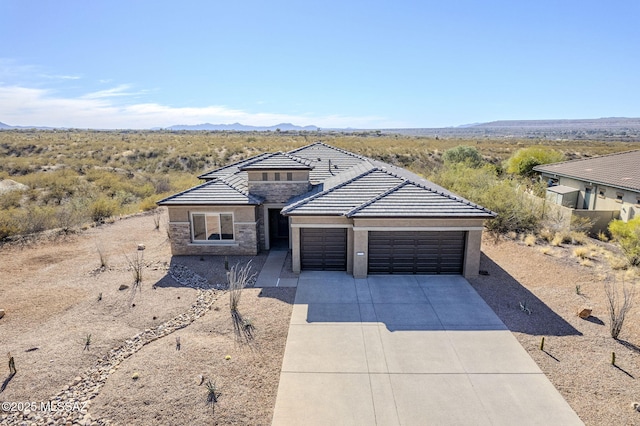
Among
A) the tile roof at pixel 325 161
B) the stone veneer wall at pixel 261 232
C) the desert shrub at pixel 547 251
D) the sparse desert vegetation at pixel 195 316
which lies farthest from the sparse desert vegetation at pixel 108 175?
the stone veneer wall at pixel 261 232

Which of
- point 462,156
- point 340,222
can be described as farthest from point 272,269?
point 462,156

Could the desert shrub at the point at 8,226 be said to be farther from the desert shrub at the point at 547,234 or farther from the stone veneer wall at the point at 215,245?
the desert shrub at the point at 547,234

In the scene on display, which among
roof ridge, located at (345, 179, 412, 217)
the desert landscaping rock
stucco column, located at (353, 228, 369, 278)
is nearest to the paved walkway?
stucco column, located at (353, 228, 369, 278)

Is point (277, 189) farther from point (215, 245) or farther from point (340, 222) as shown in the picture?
point (340, 222)

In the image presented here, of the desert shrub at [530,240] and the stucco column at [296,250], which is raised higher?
the stucco column at [296,250]

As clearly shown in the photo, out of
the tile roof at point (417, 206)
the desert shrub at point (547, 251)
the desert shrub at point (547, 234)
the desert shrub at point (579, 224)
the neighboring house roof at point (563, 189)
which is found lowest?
the desert shrub at point (547, 251)

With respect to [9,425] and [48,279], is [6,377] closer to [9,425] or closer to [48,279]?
[9,425]

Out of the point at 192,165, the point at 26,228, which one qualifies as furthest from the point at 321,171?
the point at 192,165
